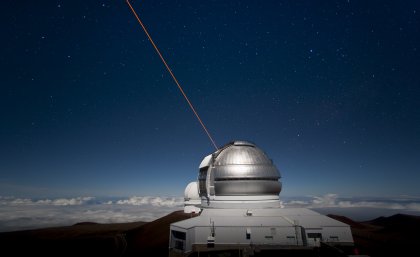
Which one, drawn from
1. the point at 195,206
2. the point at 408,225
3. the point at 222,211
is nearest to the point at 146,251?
the point at 195,206

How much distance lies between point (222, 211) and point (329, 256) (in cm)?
923

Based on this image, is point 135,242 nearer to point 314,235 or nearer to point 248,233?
point 248,233

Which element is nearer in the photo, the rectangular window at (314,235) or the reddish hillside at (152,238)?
the rectangular window at (314,235)

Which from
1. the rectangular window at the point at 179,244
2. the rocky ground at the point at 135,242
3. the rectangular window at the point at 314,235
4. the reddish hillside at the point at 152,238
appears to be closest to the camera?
the rectangular window at the point at 314,235

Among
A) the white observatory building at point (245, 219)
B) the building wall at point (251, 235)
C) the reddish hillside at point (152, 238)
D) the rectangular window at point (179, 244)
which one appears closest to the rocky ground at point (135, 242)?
the reddish hillside at point (152, 238)

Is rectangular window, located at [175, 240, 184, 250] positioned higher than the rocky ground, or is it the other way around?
rectangular window, located at [175, 240, 184, 250]

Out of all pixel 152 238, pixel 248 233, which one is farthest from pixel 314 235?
pixel 152 238

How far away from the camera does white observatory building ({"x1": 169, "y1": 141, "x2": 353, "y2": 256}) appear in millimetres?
18766

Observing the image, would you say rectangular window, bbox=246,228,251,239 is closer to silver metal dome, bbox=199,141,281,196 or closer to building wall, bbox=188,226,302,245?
building wall, bbox=188,226,302,245

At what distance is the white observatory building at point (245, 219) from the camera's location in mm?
18766

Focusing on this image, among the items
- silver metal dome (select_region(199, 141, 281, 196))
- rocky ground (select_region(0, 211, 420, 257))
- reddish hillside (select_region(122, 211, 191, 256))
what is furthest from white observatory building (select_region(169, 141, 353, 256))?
rocky ground (select_region(0, 211, 420, 257))

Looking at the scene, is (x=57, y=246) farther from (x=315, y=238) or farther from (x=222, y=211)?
(x=315, y=238)

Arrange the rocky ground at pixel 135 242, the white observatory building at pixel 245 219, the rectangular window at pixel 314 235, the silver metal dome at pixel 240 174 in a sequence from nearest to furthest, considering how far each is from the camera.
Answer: the white observatory building at pixel 245 219 → the rectangular window at pixel 314 235 → the silver metal dome at pixel 240 174 → the rocky ground at pixel 135 242

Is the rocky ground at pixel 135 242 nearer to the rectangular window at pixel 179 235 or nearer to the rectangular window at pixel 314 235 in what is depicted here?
the rectangular window at pixel 179 235
